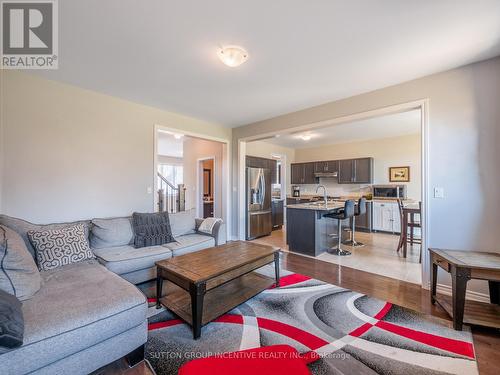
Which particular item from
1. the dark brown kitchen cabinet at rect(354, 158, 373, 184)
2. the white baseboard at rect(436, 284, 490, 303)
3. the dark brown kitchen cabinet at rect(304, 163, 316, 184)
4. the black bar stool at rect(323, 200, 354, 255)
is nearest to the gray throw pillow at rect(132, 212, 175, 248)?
the black bar stool at rect(323, 200, 354, 255)

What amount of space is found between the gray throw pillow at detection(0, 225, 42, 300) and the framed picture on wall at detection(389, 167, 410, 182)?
723 centimetres

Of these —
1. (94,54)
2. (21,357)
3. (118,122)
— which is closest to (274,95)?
(94,54)

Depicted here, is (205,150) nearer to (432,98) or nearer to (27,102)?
(27,102)

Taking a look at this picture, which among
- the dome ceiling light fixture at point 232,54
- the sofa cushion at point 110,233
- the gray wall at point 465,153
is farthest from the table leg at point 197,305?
the gray wall at point 465,153

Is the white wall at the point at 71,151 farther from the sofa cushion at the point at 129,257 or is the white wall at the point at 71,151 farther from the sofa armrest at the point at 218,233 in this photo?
the sofa armrest at the point at 218,233

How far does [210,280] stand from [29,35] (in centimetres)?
283

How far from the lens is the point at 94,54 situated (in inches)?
90.7

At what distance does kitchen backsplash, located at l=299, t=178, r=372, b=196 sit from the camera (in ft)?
21.7

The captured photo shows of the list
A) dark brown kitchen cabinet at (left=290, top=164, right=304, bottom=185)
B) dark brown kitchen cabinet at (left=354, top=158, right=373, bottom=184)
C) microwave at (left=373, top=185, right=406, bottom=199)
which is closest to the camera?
microwave at (left=373, top=185, right=406, bottom=199)

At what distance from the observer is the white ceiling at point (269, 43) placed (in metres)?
1.71

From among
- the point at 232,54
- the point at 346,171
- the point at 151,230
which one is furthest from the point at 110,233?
the point at 346,171

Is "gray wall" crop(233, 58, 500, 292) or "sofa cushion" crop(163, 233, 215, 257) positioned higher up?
"gray wall" crop(233, 58, 500, 292)

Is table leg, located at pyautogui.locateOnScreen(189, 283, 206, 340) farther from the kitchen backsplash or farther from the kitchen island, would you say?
the kitchen backsplash

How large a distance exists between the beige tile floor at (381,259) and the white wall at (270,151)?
2.62 meters
